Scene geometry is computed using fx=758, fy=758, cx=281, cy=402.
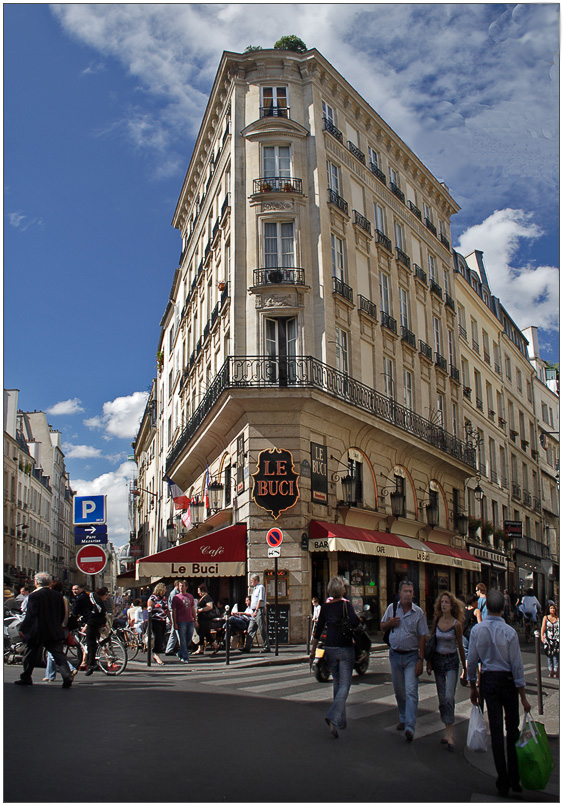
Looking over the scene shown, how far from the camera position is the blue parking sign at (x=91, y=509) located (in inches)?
599

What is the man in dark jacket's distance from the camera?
429 inches

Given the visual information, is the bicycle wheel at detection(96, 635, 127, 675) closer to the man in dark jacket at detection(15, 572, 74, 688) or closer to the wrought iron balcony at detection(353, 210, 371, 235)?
the man in dark jacket at detection(15, 572, 74, 688)

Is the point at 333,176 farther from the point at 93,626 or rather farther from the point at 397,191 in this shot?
the point at 93,626

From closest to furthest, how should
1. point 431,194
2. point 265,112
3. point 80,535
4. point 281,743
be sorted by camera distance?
point 281,743 → point 80,535 → point 265,112 → point 431,194

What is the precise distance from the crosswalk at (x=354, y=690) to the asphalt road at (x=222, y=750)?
2.2 inches

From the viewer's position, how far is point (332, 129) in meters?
25.2

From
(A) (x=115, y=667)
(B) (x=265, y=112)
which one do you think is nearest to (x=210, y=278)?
(B) (x=265, y=112)

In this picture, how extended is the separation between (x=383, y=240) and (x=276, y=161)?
5.80m

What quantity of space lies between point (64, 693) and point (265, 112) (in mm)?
19267

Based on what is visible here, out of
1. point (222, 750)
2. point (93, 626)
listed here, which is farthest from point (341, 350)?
point (222, 750)

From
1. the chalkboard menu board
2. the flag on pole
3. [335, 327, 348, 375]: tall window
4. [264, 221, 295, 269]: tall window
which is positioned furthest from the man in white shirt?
the flag on pole

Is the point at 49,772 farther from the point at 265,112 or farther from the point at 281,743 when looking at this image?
the point at 265,112

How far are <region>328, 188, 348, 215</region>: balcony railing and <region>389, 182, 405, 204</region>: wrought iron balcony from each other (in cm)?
550

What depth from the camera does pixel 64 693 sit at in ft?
34.1
